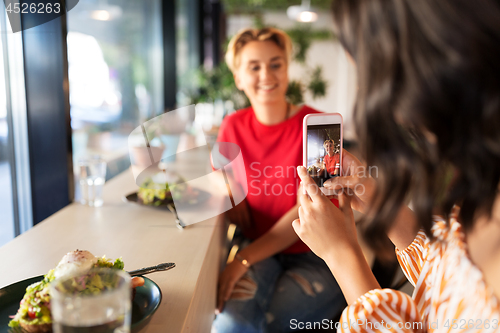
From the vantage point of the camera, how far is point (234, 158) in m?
1.27

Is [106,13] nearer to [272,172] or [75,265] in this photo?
[272,172]

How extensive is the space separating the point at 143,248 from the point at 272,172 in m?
0.49

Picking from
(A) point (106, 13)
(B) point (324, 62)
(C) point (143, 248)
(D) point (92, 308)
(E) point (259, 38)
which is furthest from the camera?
(B) point (324, 62)

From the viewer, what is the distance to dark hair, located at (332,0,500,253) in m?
0.38

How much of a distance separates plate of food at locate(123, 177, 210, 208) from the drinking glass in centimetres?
66

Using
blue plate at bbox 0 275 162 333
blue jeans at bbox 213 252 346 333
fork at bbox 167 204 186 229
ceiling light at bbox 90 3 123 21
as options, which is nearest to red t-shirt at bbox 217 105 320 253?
blue jeans at bbox 213 252 346 333

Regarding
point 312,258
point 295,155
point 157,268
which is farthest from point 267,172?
point 157,268

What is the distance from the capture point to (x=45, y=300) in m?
0.47

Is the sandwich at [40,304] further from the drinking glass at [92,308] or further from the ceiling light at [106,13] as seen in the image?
the ceiling light at [106,13]

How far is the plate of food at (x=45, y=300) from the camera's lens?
0.46m

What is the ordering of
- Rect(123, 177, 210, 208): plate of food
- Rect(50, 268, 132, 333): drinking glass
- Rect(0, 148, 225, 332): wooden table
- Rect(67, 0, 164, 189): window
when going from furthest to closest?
Rect(67, 0, 164, 189): window → Rect(123, 177, 210, 208): plate of food → Rect(0, 148, 225, 332): wooden table → Rect(50, 268, 132, 333): drinking glass

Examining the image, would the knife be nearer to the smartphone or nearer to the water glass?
the smartphone

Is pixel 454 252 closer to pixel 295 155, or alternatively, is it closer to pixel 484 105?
pixel 484 105

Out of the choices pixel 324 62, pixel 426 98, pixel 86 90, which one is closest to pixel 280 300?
pixel 426 98
